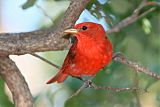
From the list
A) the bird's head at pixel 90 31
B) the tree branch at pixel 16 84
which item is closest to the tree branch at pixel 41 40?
the tree branch at pixel 16 84

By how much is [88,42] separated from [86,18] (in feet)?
0.69

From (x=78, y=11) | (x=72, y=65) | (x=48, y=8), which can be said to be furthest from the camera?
(x=48, y=8)

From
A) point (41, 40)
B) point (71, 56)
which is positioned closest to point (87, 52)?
point (71, 56)

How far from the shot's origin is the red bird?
2400 mm

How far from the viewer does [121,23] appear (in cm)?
283

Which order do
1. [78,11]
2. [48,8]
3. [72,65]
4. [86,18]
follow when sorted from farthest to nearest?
[48,8], [86,18], [72,65], [78,11]

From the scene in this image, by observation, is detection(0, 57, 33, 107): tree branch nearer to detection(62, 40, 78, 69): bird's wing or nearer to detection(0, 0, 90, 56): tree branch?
detection(0, 0, 90, 56): tree branch

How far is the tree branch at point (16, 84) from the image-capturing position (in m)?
2.30

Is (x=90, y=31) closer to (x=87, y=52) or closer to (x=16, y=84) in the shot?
(x=87, y=52)

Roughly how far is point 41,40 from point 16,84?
0.23 metres

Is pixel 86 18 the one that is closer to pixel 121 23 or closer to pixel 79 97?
pixel 121 23

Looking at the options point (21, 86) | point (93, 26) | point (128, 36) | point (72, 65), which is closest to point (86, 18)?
point (93, 26)

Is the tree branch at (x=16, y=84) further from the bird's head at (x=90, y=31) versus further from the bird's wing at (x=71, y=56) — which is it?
the bird's head at (x=90, y=31)

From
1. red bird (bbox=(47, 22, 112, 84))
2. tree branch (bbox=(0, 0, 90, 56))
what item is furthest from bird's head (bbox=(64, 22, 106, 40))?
tree branch (bbox=(0, 0, 90, 56))
